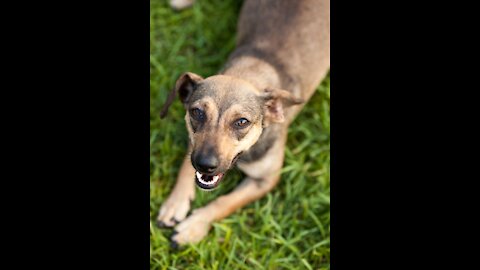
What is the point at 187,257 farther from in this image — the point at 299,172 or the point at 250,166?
the point at 299,172

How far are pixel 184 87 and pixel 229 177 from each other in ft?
4.43

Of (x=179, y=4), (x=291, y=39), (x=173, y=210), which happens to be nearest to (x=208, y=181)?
(x=173, y=210)

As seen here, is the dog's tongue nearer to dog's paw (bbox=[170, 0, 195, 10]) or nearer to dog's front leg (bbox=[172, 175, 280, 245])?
dog's front leg (bbox=[172, 175, 280, 245])

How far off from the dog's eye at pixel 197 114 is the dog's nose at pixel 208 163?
14.6 inches

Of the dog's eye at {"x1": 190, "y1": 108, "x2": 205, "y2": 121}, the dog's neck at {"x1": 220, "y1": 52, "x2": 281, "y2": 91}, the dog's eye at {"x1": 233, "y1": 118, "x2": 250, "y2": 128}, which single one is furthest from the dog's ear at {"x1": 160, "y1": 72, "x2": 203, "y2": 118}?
the dog's eye at {"x1": 233, "y1": 118, "x2": 250, "y2": 128}

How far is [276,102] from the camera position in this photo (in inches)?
182

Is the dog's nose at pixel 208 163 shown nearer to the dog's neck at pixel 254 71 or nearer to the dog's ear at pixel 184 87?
the dog's ear at pixel 184 87

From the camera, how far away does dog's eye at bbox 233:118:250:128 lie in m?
4.24

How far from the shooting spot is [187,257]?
5090mm

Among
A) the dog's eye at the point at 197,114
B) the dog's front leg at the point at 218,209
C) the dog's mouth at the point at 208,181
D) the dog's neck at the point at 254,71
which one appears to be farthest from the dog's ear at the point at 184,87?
the dog's front leg at the point at 218,209

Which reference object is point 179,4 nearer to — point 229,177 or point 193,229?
point 229,177

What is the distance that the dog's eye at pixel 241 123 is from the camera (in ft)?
13.9

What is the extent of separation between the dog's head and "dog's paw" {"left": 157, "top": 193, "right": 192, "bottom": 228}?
99cm
